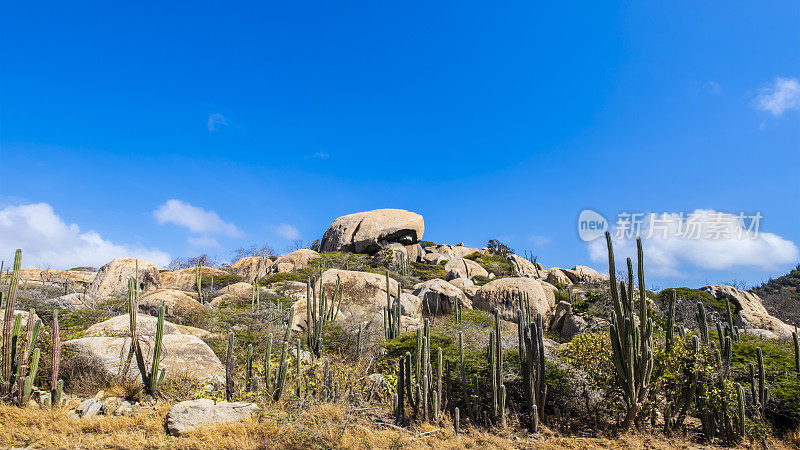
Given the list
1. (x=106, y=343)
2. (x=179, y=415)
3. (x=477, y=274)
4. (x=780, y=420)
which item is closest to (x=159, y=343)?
(x=179, y=415)

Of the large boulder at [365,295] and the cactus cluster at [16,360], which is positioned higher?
the large boulder at [365,295]

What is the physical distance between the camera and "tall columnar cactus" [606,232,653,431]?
6.15 meters

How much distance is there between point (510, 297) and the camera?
1861cm

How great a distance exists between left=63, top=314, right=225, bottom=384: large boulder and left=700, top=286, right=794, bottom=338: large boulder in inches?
673

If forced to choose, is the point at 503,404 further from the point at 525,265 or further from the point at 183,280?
the point at 525,265

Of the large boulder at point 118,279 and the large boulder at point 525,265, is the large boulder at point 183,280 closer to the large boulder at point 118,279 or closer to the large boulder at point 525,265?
the large boulder at point 118,279

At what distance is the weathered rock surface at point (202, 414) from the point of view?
6.46 metres

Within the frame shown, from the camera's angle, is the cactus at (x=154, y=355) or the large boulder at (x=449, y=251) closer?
the cactus at (x=154, y=355)

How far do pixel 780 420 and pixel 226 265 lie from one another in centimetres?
3950

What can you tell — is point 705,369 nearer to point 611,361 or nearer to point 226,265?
point 611,361

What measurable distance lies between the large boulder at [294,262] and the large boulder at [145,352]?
21.3 metres

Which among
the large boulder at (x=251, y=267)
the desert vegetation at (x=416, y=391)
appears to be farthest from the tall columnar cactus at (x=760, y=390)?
the large boulder at (x=251, y=267)

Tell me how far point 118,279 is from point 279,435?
18.7 meters

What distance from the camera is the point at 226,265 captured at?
40.2 metres
